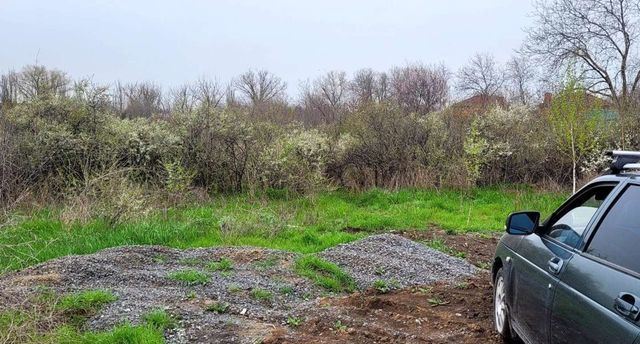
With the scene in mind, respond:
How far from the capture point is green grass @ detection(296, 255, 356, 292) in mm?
7176

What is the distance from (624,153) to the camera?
3.61 metres

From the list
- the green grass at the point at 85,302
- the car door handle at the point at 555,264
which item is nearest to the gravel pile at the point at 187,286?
the green grass at the point at 85,302

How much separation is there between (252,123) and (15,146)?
7438mm

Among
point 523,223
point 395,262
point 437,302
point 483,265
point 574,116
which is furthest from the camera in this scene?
point 574,116

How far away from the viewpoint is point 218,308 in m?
5.81

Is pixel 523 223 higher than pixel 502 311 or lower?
higher

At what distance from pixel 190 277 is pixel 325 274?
74.5 inches

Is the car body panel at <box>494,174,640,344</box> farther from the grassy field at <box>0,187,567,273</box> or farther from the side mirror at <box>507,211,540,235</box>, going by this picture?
the grassy field at <box>0,187,567,273</box>

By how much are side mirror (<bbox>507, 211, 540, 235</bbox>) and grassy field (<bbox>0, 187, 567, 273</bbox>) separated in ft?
16.9

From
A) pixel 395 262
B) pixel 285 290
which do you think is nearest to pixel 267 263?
pixel 285 290

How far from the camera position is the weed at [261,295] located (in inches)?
250

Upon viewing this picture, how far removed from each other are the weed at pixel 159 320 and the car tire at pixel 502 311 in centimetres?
316

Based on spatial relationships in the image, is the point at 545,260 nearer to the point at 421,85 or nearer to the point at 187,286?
the point at 187,286

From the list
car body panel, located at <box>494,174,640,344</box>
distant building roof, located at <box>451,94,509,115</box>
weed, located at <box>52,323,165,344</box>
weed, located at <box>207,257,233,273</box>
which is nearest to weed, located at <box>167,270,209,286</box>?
weed, located at <box>207,257,233,273</box>
